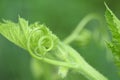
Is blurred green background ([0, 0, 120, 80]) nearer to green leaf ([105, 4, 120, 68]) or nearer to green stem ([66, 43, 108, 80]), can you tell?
green stem ([66, 43, 108, 80])

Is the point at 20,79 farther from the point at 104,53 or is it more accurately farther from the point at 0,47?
the point at 104,53

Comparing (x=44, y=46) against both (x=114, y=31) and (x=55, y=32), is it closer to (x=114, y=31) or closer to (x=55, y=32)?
(x=114, y=31)

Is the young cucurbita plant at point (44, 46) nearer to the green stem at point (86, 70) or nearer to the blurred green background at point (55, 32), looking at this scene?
the green stem at point (86, 70)

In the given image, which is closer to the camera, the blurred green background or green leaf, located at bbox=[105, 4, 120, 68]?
green leaf, located at bbox=[105, 4, 120, 68]

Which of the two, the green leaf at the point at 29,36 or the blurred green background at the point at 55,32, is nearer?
the green leaf at the point at 29,36

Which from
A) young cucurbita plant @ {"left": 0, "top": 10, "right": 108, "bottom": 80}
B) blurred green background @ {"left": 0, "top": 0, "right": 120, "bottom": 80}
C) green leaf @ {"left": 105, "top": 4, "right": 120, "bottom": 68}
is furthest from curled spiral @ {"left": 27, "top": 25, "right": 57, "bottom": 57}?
blurred green background @ {"left": 0, "top": 0, "right": 120, "bottom": 80}

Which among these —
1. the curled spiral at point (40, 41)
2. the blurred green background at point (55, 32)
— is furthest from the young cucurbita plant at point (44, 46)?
the blurred green background at point (55, 32)

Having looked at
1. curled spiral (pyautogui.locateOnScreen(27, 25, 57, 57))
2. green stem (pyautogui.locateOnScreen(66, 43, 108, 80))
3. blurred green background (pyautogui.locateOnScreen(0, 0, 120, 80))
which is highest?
blurred green background (pyautogui.locateOnScreen(0, 0, 120, 80))

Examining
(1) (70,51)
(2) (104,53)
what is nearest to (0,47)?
(2) (104,53)

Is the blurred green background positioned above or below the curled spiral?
above
